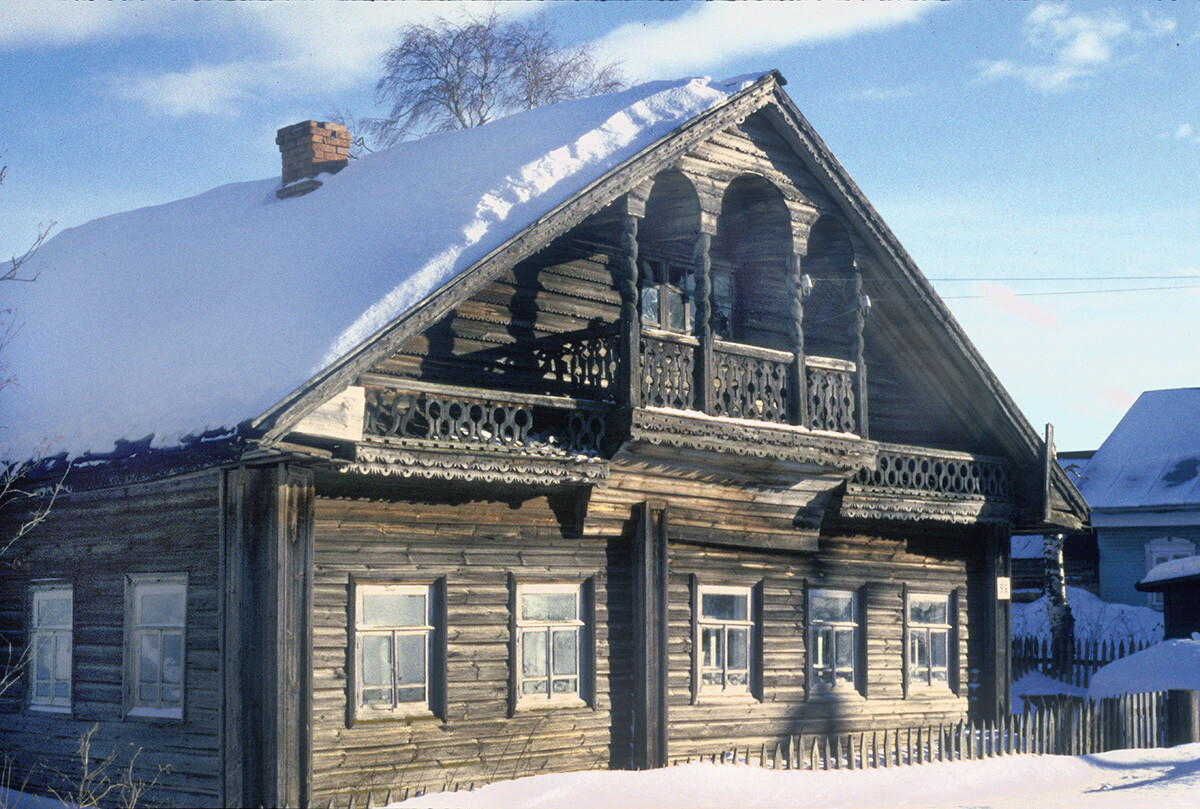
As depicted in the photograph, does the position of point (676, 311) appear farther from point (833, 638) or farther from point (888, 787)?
point (888, 787)

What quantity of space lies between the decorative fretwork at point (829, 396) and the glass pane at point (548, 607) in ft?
12.2

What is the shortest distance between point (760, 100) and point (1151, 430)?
102 ft

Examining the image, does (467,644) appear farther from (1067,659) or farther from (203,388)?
(1067,659)

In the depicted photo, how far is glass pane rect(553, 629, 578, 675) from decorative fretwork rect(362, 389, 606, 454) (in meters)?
2.26

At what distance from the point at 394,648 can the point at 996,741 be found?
9.60 meters

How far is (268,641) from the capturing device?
42.2 ft

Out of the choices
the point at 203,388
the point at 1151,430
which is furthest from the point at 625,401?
the point at 1151,430

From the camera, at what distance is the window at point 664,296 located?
17938mm

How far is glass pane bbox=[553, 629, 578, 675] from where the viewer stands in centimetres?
1578

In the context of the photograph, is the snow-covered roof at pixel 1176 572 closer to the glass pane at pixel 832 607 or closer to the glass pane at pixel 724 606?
the glass pane at pixel 832 607

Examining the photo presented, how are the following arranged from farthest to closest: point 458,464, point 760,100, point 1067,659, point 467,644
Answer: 1. point 1067,659
2. point 760,100
3. point 467,644
4. point 458,464

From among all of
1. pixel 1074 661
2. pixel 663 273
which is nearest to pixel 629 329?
pixel 663 273

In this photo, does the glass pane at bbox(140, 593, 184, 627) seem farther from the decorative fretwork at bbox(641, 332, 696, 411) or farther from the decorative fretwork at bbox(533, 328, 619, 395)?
the decorative fretwork at bbox(641, 332, 696, 411)

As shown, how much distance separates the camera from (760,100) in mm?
16797
